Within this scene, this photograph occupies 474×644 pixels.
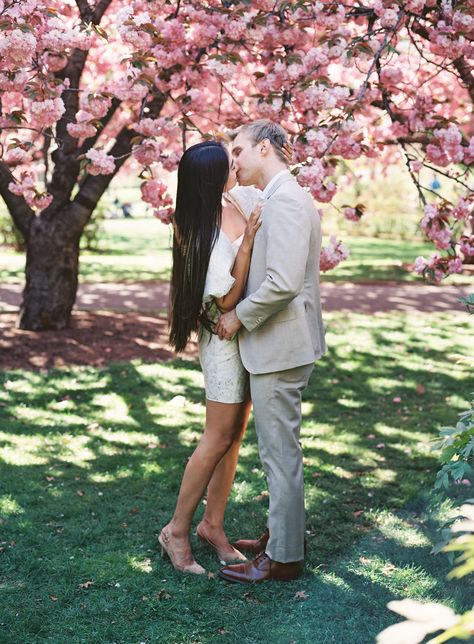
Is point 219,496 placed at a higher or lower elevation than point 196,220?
lower

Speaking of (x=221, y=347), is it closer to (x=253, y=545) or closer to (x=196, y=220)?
(x=196, y=220)

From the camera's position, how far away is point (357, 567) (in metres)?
3.47

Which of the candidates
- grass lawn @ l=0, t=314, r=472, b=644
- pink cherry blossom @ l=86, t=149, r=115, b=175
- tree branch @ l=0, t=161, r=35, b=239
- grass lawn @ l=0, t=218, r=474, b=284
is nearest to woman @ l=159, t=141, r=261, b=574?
grass lawn @ l=0, t=314, r=472, b=644

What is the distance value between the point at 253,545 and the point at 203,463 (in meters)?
0.60

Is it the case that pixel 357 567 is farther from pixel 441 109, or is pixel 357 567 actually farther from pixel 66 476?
pixel 441 109

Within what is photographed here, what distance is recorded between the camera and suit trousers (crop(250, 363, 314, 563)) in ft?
10.5

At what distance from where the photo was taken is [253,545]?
3658mm

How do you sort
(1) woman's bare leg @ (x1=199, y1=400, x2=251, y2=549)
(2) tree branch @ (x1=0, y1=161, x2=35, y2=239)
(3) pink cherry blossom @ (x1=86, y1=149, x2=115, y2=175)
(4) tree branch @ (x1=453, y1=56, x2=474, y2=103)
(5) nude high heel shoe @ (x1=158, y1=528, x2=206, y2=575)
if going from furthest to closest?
1. (2) tree branch @ (x1=0, y1=161, x2=35, y2=239)
2. (4) tree branch @ (x1=453, y1=56, x2=474, y2=103)
3. (3) pink cherry blossom @ (x1=86, y1=149, x2=115, y2=175)
4. (1) woman's bare leg @ (x1=199, y1=400, x2=251, y2=549)
5. (5) nude high heel shoe @ (x1=158, y1=528, x2=206, y2=575)

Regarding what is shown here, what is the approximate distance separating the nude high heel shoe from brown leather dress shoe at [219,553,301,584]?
0.13 m

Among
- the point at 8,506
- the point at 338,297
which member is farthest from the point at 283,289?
the point at 338,297

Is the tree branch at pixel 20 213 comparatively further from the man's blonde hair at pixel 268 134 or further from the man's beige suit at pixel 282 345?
the man's beige suit at pixel 282 345

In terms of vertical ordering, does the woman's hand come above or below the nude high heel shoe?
above

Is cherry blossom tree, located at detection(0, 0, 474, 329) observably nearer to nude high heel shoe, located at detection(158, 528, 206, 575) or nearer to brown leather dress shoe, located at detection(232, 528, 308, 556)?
brown leather dress shoe, located at detection(232, 528, 308, 556)

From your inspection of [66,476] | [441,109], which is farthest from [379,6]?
[441,109]
